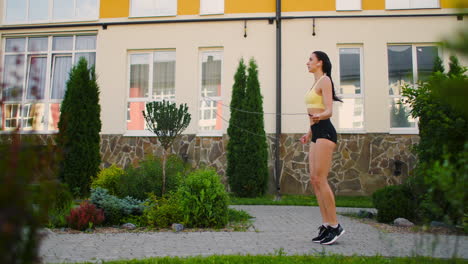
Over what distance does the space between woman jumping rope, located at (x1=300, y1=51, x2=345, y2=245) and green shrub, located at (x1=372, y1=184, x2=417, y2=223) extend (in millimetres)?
1879

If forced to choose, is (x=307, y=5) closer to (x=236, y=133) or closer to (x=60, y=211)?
(x=236, y=133)

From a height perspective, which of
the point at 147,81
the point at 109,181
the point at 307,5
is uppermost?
the point at 307,5

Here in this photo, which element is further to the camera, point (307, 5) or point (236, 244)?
point (307, 5)

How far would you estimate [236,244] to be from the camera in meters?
3.90

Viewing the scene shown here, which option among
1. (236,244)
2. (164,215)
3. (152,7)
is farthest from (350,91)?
(236,244)

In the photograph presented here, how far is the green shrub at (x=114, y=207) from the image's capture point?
5.22 metres

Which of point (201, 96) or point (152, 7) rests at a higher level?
point (152, 7)

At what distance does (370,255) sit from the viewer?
340 centimetres

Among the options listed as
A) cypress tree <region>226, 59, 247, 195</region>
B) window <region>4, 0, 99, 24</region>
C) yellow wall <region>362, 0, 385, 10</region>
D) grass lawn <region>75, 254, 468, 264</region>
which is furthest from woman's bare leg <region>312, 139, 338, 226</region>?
window <region>4, 0, 99, 24</region>

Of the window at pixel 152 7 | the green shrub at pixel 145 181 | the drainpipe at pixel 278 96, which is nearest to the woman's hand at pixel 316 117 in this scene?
the green shrub at pixel 145 181

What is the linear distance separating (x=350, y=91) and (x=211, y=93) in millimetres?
3758

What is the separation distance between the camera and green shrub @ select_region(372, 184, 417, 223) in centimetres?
547

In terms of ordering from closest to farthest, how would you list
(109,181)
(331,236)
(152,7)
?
(331,236) → (109,181) → (152,7)

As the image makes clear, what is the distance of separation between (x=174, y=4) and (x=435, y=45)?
10877mm
